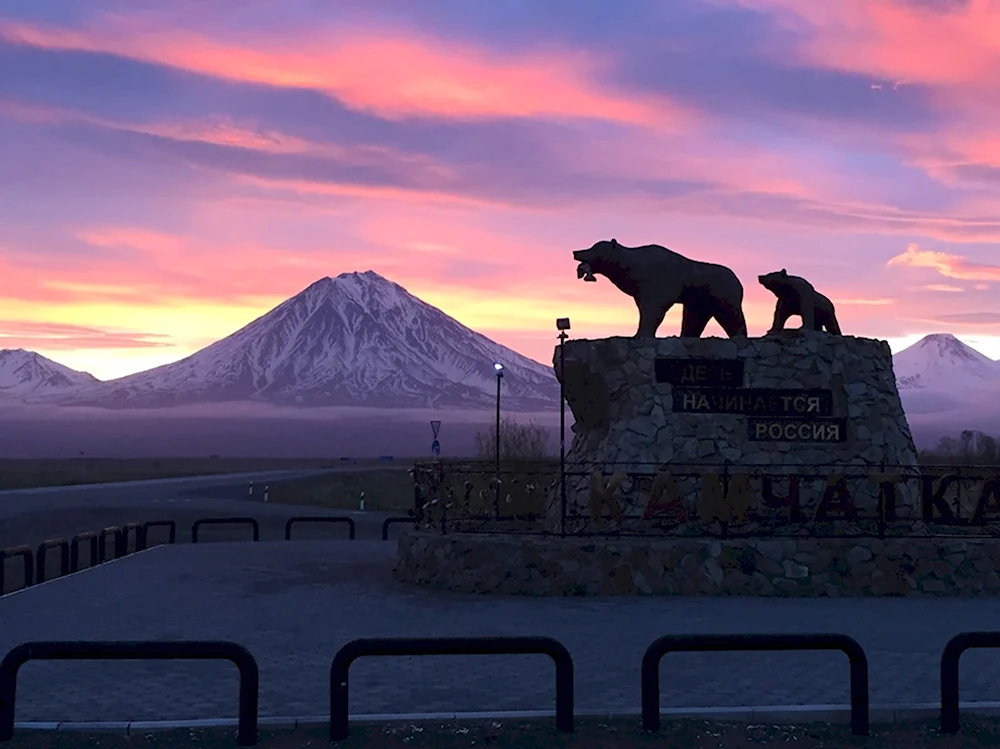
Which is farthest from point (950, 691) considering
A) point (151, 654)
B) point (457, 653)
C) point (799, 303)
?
point (799, 303)

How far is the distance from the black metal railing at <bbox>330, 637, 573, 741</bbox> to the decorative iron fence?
8275 mm

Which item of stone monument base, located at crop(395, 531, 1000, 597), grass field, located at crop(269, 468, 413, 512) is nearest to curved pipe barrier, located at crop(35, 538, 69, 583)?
stone monument base, located at crop(395, 531, 1000, 597)

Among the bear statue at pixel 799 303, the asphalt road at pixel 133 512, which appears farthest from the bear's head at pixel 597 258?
the asphalt road at pixel 133 512

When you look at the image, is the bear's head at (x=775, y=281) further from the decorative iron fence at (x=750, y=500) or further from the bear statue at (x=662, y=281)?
the decorative iron fence at (x=750, y=500)

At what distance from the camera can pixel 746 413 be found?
18.0 meters

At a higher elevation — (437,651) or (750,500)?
(750,500)

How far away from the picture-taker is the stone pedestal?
17656mm

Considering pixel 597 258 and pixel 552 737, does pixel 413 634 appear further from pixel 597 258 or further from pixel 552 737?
pixel 597 258

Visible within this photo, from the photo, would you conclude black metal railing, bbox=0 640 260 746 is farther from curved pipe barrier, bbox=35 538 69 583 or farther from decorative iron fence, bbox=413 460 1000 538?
curved pipe barrier, bbox=35 538 69 583

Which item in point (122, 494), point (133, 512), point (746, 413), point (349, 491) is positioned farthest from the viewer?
point (349, 491)

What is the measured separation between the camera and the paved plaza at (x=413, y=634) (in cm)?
908

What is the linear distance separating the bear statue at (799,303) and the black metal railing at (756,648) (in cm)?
1212

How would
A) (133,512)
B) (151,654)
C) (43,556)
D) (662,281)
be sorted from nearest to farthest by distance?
(151,654) < (43,556) < (662,281) < (133,512)

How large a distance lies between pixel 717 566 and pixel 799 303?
611 cm
